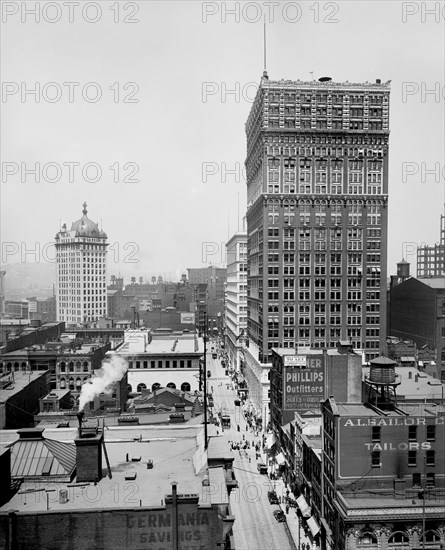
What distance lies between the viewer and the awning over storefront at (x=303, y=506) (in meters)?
47.2

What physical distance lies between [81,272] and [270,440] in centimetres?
13036

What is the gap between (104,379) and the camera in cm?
6781

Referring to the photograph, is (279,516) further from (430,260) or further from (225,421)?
(430,260)

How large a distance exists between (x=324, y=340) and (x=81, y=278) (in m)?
117

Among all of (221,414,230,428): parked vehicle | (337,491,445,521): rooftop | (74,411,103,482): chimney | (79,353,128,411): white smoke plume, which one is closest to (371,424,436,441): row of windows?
(337,491,445,521): rooftop

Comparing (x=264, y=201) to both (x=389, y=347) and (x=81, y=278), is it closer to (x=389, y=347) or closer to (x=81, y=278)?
(x=389, y=347)

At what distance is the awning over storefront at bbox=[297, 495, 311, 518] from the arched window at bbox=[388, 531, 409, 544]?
11.4 metres

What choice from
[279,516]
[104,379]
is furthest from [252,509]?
[104,379]

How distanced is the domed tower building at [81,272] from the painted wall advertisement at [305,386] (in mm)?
130359

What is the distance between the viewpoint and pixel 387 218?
8944 cm

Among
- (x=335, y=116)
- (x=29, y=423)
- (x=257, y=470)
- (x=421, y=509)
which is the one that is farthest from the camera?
(x=335, y=116)

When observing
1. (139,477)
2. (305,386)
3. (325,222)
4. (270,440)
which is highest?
(325,222)

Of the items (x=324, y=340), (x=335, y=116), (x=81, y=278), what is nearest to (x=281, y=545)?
(x=324, y=340)

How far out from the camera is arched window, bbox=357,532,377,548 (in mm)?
36375
